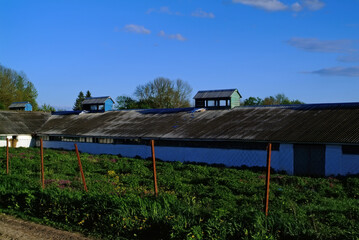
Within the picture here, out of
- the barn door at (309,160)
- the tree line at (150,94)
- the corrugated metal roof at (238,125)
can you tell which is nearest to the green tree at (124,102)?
the tree line at (150,94)

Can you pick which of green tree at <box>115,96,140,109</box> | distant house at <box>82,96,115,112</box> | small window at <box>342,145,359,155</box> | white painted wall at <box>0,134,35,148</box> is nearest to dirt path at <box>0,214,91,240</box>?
small window at <box>342,145,359,155</box>

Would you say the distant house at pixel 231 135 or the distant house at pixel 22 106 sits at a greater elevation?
the distant house at pixel 22 106

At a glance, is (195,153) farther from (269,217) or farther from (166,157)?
(269,217)

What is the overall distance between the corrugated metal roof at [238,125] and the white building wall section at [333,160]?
692mm

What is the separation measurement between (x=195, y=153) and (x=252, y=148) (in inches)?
225

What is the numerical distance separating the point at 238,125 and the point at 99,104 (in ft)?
89.7

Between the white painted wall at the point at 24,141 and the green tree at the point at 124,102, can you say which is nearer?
the white painted wall at the point at 24,141

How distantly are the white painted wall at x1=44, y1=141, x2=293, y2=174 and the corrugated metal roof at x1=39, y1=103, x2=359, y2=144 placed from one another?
3.59 feet

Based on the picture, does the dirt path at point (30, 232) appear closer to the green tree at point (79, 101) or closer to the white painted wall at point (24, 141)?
the white painted wall at point (24, 141)

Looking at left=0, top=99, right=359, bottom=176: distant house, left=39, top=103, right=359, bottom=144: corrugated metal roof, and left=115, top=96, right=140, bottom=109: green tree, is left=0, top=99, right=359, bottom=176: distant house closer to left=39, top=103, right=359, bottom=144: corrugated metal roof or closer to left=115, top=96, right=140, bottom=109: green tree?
left=39, top=103, right=359, bottom=144: corrugated metal roof

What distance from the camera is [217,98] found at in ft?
141

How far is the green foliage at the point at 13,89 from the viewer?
3164 inches

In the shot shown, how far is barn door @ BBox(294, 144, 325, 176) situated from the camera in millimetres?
26609

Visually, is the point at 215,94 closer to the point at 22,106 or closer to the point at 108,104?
the point at 108,104
